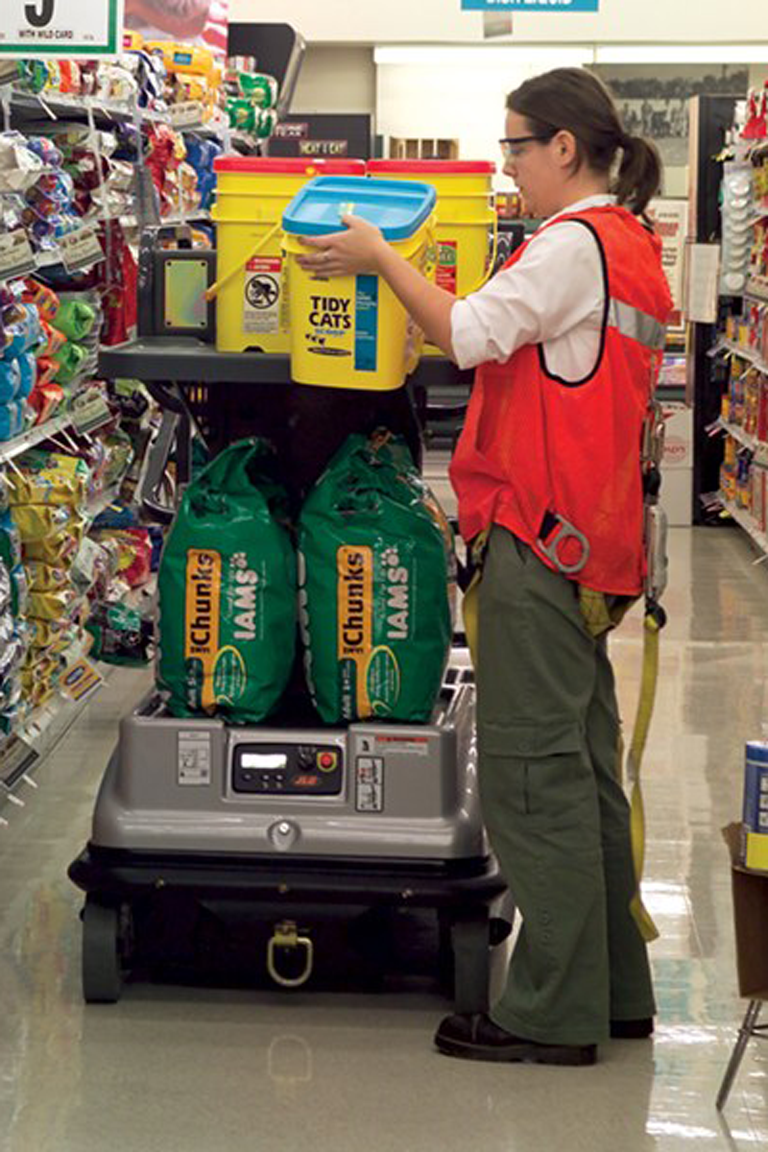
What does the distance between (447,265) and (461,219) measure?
9 centimetres

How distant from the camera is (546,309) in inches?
134

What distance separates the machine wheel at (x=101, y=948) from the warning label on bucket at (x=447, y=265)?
1.33 m

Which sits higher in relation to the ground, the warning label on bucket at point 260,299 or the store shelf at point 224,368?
the warning label on bucket at point 260,299

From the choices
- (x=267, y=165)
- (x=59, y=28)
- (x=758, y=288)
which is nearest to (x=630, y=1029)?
(x=267, y=165)

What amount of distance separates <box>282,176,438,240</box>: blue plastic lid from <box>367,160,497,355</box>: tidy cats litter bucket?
14 centimetres

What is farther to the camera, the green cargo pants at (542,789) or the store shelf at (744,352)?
the store shelf at (744,352)

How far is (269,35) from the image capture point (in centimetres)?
1238

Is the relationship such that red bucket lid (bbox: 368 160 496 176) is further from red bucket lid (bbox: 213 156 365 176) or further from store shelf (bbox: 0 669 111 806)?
store shelf (bbox: 0 669 111 806)

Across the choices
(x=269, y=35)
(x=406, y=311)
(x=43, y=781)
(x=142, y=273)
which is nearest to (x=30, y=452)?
(x=43, y=781)

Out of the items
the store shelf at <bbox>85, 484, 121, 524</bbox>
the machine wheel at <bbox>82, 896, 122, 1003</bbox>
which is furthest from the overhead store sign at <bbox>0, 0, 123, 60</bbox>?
the machine wheel at <bbox>82, 896, 122, 1003</bbox>

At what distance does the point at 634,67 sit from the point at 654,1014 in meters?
14.5

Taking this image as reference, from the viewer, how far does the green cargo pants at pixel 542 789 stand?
11.6 feet

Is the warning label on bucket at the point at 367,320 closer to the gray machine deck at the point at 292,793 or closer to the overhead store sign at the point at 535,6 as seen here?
the gray machine deck at the point at 292,793

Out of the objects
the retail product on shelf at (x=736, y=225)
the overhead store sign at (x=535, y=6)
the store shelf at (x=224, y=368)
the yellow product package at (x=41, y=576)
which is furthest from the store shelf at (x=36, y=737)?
the overhead store sign at (x=535, y=6)
